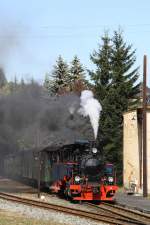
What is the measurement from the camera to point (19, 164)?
39.8m

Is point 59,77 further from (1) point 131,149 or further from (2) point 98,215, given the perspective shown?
(2) point 98,215

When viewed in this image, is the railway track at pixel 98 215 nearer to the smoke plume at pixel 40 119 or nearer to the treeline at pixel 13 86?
the smoke plume at pixel 40 119

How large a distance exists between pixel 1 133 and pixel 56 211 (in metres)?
24.3

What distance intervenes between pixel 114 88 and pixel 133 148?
10.3 m

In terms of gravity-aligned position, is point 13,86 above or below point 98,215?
above

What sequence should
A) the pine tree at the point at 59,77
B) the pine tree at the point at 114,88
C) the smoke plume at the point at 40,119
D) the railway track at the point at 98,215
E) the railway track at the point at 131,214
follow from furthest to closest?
the pine tree at the point at 59,77, the pine tree at the point at 114,88, the smoke plume at the point at 40,119, the railway track at the point at 131,214, the railway track at the point at 98,215

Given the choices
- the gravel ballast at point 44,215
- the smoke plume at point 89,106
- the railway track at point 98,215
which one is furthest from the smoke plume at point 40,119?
the gravel ballast at point 44,215

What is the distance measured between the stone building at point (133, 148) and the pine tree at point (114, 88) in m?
4.58

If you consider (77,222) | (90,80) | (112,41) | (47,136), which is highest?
(112,41)

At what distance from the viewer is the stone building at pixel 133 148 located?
32969mm

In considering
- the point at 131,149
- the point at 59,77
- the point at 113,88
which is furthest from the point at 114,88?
the point at 59,77

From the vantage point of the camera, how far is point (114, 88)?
4381 cm

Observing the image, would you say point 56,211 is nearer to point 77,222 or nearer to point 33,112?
point 77,222

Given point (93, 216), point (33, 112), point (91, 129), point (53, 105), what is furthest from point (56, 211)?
point (33, 112)
